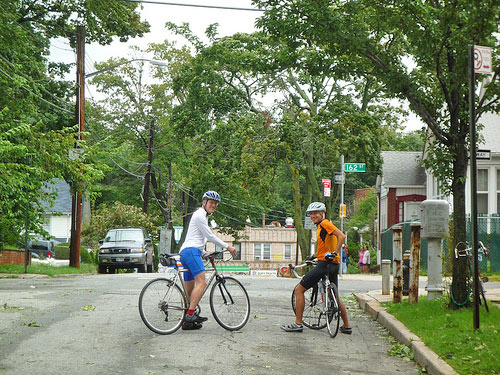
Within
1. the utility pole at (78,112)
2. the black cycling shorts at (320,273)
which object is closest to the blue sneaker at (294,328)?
the black cycling shorts at (320,273)

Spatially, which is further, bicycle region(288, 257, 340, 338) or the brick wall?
the brick wall

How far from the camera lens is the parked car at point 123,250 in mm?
31438

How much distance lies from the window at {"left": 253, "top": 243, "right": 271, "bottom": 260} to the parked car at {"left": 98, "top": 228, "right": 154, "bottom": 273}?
47573 millimetres

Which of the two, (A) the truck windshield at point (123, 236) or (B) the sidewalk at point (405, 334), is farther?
(A) the truck windshield at point (123, 236)

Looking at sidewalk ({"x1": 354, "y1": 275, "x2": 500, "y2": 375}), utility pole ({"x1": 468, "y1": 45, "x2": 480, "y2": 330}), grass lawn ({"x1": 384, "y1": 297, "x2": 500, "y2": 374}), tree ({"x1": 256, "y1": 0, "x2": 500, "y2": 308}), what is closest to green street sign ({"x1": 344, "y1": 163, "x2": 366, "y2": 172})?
sidewalk ({"x1": 354, "y1": 275, "x2": 500, "y2": 375})

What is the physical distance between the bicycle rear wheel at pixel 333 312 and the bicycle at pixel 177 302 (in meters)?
1.17

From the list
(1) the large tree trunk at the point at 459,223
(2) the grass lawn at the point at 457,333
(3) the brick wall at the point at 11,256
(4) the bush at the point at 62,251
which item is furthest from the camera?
(4) the bush at the point at 62,251

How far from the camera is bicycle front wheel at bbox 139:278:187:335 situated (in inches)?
403

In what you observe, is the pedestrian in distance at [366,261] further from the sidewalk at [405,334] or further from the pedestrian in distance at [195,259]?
the pedestrian in distance at [195,259]

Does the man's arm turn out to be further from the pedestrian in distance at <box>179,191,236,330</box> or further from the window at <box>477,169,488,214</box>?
the window at <box>477,169,488,214</box>

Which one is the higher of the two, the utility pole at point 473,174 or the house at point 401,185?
the house at point 401,185

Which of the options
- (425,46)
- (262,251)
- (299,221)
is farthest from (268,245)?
(425,46)

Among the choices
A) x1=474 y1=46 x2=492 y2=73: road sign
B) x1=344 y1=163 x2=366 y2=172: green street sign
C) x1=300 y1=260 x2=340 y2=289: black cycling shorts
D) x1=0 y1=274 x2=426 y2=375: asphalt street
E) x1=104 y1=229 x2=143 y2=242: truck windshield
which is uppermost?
x1=344 y1=163 x2=366 y2=172: green street sign

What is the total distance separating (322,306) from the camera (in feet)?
36.0
